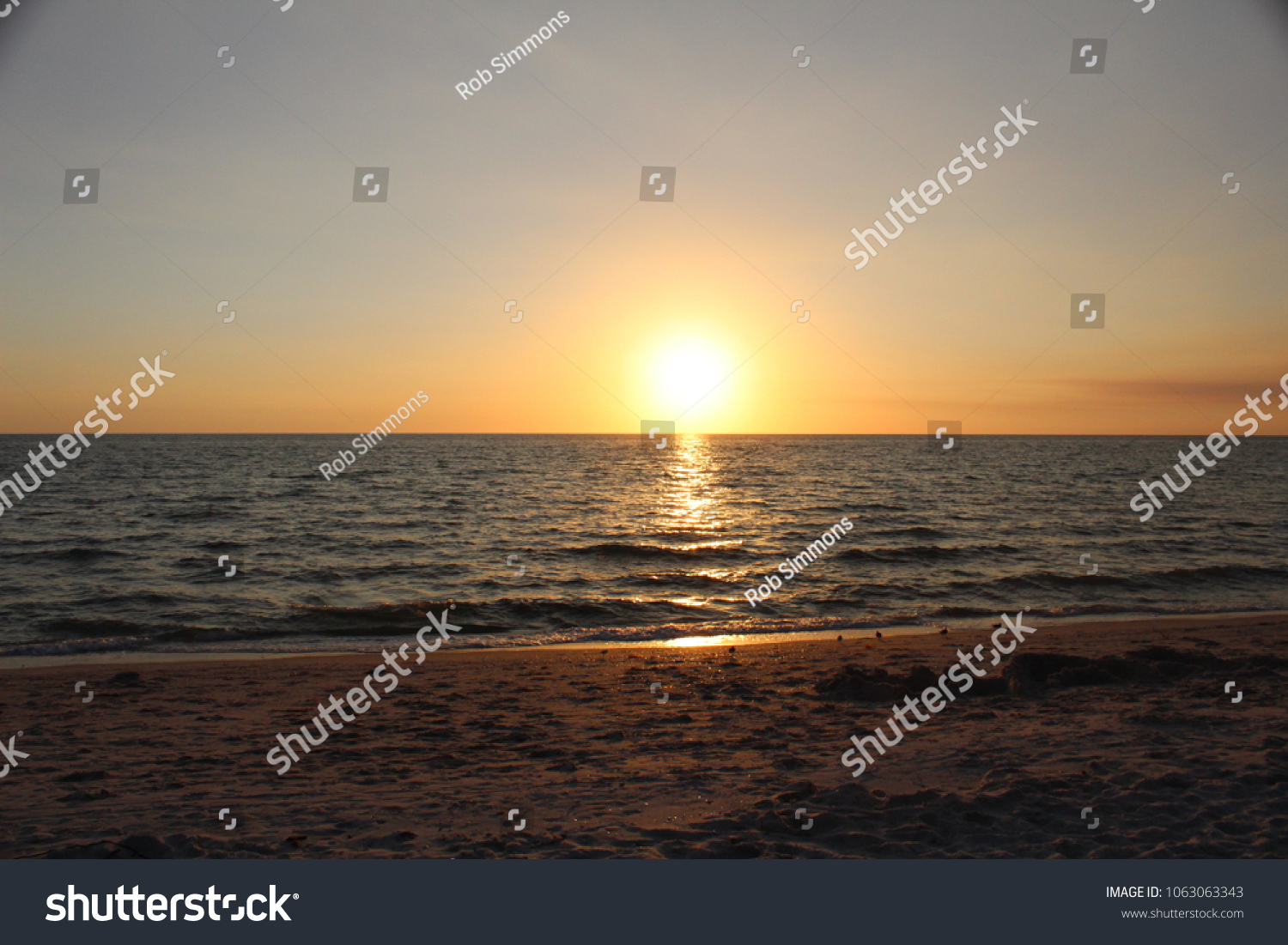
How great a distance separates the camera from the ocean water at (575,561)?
16938 mm

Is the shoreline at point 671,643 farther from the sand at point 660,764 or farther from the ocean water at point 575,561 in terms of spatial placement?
the sand at point 660,764

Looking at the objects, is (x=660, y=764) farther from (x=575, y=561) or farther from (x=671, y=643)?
(x=575, y=561)

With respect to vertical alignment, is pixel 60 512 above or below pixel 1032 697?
above

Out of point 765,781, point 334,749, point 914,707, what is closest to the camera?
point 765,781

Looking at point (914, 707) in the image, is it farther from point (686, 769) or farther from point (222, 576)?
point (222, 576)

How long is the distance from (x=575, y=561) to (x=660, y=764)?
17.6 meters

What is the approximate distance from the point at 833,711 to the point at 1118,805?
11.8 ft

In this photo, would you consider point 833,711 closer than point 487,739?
No

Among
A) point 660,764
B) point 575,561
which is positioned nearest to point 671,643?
point 660,764

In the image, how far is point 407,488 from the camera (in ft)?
170

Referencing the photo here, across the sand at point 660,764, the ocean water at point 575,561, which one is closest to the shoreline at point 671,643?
the ocean water at point 575,561

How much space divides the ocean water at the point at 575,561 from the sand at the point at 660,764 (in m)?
4.57

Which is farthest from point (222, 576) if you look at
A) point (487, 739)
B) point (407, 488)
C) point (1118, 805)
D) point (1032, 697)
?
point (407, 488)

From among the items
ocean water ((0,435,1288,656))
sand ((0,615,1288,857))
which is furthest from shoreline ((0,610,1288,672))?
sand ((0,615,1288,857))
